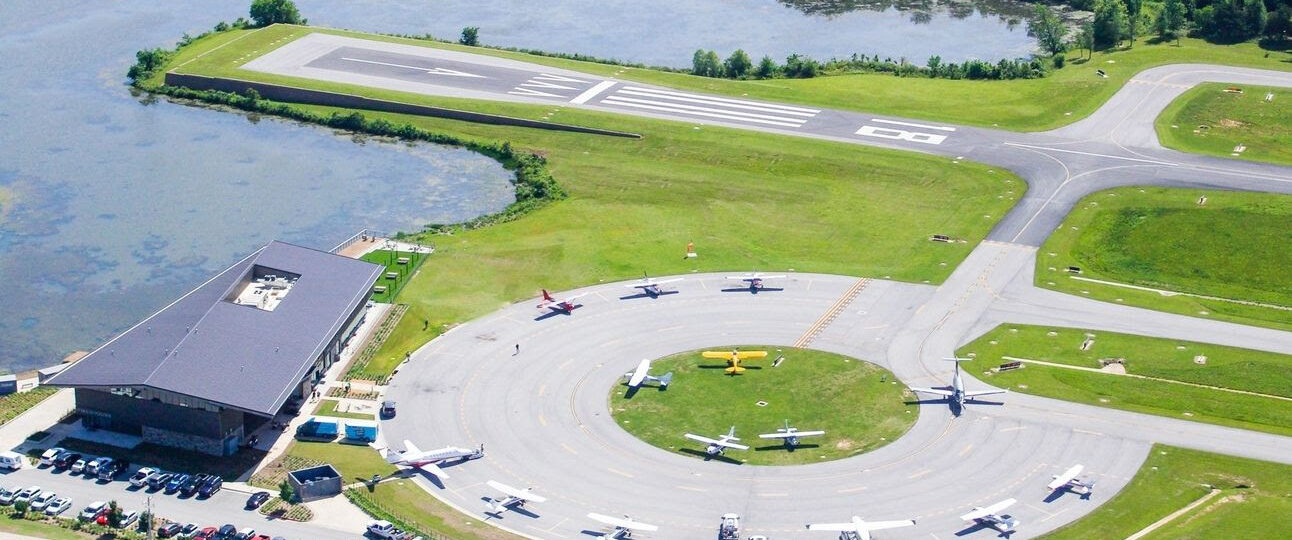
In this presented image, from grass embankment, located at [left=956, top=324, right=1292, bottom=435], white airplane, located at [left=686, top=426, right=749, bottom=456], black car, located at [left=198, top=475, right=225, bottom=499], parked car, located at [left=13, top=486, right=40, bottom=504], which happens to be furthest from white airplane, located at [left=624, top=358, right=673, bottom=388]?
parked car, located at [left=13, top=486, right=40, bottom=504]

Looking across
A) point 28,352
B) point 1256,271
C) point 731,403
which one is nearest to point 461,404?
point 731,403

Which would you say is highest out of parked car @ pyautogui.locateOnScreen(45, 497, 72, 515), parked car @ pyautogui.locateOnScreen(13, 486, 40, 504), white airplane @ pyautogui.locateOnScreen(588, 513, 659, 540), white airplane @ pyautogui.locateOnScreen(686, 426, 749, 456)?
white airplane @ pyautogui.locateOnScreen(686, 426, 749, 456)

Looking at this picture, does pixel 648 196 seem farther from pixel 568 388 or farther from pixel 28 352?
pixel 28 352

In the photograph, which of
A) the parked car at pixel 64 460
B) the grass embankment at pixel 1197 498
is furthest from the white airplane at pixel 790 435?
the parked car at pixel 64 460

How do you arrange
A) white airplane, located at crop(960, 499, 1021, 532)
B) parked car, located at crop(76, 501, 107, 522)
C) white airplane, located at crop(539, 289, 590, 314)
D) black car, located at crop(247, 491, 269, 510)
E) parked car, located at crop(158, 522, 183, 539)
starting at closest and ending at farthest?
parked car, located at crop(158, 522, 183, 539), parked car, located at crop(76, 501, 107, 522), white airplane, located at crop(960, 499, 1021, 532), black car, located at crop(247, 491, 269, 510), white airplane, located at crop(539, 289, 590, 314)

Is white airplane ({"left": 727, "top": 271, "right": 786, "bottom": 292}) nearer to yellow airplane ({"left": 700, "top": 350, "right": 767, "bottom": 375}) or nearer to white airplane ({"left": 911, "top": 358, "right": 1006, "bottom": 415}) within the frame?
yellow airplane ({"left": 700, "top": 350, "right": 767, "bottom": 375})

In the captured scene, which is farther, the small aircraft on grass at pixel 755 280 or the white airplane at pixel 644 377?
the small aircraft on grass at pixel 755 280

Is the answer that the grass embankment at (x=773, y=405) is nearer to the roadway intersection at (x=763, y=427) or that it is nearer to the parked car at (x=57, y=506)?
the roadway intersection at (x=763, y=427)

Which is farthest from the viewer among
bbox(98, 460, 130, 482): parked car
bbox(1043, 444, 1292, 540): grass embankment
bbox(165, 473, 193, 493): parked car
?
bbox(98, 460, 130, 482): parked car
